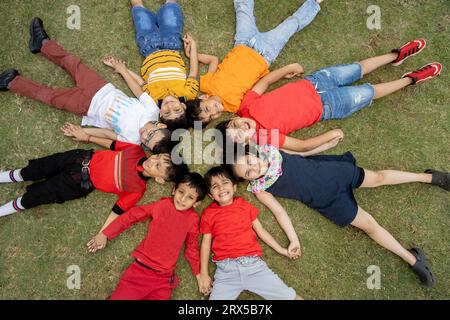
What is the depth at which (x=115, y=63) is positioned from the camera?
3.64 meters

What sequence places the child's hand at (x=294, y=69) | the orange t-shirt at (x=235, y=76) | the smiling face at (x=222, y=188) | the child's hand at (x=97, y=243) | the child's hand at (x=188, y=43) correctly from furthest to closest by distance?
the child's hand at (x=188, y=43) → the child's hand at (x=294, y=69) → the orange t-shirt at (x=235, y=76) → the child's hand at (x=97, y=243) → the smiling face at (x=222, y=188)

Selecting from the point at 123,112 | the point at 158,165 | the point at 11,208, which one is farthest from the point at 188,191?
the point at 11,208

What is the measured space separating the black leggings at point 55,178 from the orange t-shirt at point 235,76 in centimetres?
136

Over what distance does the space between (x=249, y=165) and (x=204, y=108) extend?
706 millimetres

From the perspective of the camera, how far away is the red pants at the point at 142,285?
123 inches

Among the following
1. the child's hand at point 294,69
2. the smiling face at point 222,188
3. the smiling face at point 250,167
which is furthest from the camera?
the child's hand at point 294,69

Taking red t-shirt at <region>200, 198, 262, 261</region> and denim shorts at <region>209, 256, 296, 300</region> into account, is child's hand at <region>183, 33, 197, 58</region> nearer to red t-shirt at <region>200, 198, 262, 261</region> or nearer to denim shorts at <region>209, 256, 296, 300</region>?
red t-shirt at <region>200, 198, 262, 261</region>

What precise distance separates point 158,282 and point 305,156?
5.89ft

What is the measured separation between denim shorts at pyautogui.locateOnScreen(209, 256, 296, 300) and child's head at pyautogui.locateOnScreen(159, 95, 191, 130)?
4.39 feet

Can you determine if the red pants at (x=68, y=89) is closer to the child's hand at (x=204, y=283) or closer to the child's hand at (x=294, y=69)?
the child's hand at (x=294, y=69)

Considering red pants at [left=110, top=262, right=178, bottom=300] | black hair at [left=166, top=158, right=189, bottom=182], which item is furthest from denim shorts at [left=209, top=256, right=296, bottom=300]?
black hair at [left=166, top=158, right=189, bottom=182]

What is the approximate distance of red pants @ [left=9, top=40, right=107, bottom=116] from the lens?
344 centimetres

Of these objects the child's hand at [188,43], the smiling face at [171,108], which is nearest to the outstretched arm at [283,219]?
the smiling face at [171,108]
